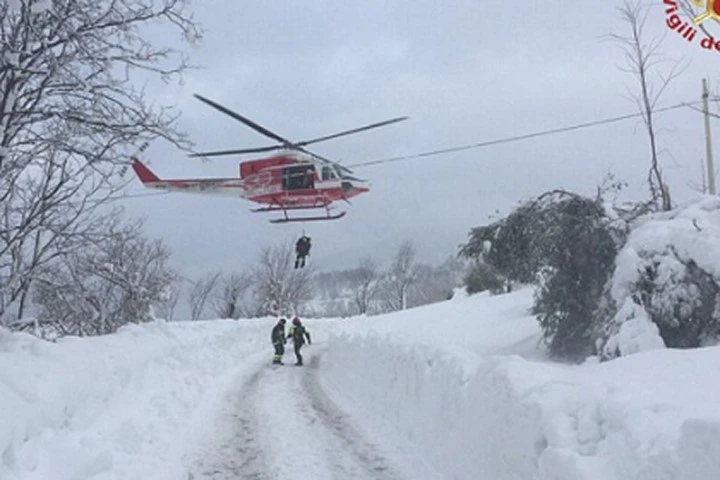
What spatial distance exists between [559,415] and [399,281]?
8470cm

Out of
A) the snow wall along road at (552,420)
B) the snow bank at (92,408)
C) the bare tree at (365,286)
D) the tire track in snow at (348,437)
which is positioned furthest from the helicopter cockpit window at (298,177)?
the bare tree at (365,286)

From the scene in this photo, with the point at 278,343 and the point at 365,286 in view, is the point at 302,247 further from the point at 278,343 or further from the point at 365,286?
the point at 365,286

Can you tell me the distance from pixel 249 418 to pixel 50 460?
221 inches

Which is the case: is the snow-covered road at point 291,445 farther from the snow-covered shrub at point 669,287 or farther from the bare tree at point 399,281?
the bare tree at point 399,281

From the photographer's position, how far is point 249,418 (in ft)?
40.1

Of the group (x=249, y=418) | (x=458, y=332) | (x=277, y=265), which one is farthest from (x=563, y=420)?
(x=277, y=265)

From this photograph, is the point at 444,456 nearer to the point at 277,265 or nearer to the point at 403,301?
the point at 277,265

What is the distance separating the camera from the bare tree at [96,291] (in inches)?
442

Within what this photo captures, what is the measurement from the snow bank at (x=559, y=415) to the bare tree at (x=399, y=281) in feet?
252

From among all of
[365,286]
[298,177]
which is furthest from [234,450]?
[365,286]

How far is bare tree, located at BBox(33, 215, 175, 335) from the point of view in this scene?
11234 millimetres

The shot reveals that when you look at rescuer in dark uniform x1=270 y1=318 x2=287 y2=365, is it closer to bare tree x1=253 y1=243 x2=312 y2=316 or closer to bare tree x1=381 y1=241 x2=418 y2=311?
bare tree x1=253 y1=243 x2=312 y2=316

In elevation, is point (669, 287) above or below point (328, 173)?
below

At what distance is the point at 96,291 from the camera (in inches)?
648
